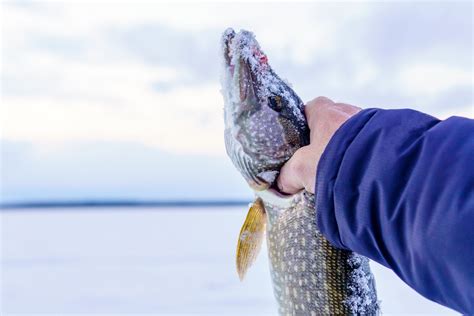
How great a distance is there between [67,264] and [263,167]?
4.44 metres

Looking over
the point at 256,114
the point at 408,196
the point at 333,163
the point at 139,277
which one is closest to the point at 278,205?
the point at 256,114

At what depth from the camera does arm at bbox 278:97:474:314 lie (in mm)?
1050

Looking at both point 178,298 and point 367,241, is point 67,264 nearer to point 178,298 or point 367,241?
point 178,298

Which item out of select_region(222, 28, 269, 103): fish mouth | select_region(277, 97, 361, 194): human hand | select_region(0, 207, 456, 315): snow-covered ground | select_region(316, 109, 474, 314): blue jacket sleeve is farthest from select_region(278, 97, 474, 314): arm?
select_region(0, 207, 456, 315): snow-covered ground

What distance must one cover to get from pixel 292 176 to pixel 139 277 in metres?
3.64

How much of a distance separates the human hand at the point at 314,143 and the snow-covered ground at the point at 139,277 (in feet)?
8.19

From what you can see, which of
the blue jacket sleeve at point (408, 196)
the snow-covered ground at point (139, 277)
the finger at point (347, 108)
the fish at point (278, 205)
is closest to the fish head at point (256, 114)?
the fish at point (278, 205)

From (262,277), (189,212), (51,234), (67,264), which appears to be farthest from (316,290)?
(189,212)

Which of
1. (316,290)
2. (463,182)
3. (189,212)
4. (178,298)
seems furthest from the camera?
(189,212)

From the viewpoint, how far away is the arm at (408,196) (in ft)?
→ 3.44

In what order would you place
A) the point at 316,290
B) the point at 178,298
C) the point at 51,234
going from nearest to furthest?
the point at 316,290 → the point at 178,298 → the point at 51,234

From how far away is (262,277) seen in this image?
18.8 feet

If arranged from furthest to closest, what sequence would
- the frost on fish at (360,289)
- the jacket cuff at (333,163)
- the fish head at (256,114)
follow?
1. the fish head at (256,114)
2. the frost on fish at (360,289)
3. the jacket cuff at (333,163)

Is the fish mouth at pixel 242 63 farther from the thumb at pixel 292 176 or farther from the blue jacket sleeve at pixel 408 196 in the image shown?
the blue jacket sleeve at pixel 408 196
